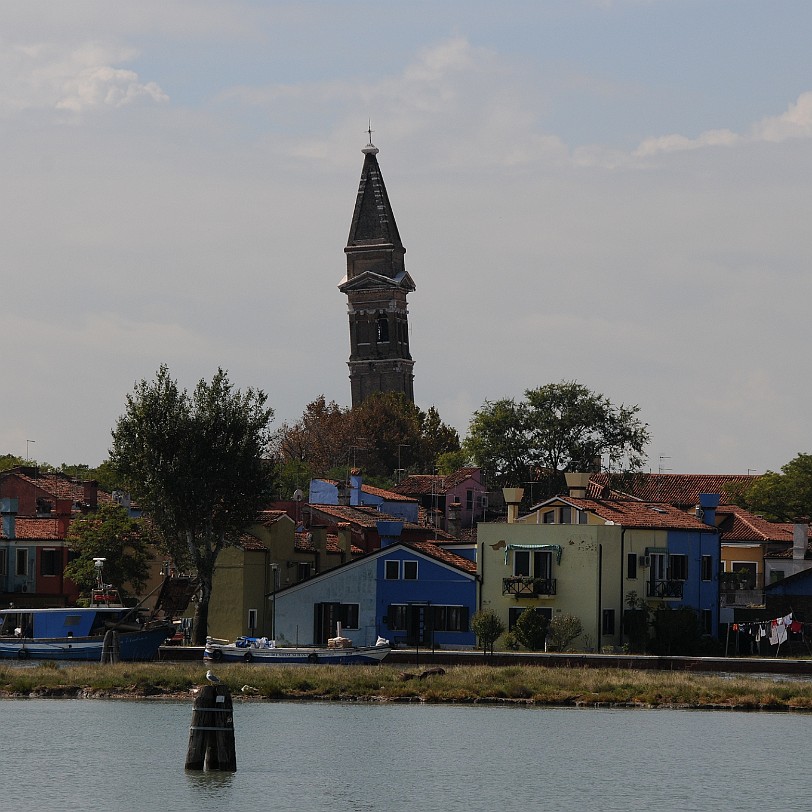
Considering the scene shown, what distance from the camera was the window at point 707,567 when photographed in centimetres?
9631

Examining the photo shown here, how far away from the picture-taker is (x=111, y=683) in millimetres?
70750

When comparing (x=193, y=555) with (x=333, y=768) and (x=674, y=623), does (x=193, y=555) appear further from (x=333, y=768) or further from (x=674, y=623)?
(x=333, y=768)

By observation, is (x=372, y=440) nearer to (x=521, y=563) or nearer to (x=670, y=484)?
(x=670, y=484)

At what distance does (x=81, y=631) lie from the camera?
297 ft

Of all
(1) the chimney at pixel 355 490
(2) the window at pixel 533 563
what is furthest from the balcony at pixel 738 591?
(1) the chimney at pixel 355 490

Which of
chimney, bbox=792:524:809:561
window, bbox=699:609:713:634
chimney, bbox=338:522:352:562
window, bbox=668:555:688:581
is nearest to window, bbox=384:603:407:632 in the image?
window, bbox=668:555:688:581

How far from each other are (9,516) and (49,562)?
352cm

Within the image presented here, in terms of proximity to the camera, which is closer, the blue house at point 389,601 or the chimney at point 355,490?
the blue house at point 389,601

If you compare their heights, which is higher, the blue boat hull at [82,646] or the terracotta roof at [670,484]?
the terracotta roof at [670,484]

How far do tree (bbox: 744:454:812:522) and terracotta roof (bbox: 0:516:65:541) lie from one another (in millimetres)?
48683

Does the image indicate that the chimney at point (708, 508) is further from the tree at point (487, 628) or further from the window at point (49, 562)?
the window at point (49, 562)

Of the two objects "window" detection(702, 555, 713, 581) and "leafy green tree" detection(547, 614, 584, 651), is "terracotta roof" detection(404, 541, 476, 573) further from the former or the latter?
"window" detection(702, 555, 713, 581)

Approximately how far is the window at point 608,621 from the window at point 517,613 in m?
2.47

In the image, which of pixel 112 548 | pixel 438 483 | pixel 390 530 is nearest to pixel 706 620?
pixel 390 530
